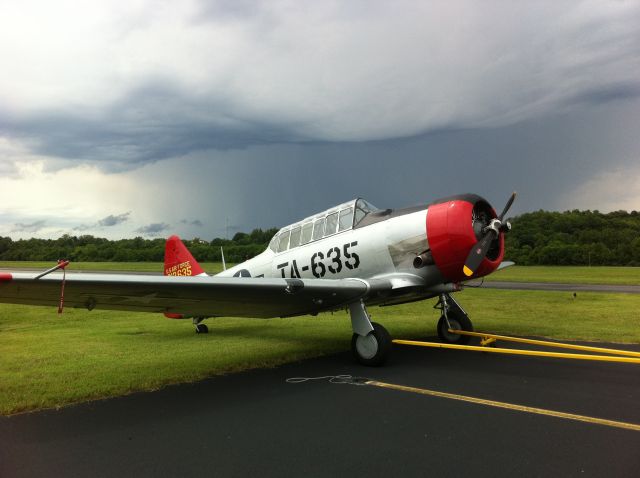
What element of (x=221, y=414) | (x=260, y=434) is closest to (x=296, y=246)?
(x=221, y=414)

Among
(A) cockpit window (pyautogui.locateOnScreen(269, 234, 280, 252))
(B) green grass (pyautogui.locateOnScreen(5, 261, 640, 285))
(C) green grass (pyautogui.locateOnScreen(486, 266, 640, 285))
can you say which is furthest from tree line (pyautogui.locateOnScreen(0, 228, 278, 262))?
(A) cockpit window (pyautogui.locateOnScreen(269, 234, 280, 252))

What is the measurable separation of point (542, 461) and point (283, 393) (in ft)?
10.2

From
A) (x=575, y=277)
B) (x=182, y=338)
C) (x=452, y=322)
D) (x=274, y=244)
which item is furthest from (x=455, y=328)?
(x=575, y=277)

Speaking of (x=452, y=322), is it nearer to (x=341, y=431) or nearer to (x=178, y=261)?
(x=341, y=431)

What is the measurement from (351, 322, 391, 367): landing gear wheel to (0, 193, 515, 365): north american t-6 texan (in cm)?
2

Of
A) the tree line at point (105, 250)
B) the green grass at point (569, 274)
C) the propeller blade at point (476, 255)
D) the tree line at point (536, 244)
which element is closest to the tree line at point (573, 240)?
the tree line at point (536, 244)

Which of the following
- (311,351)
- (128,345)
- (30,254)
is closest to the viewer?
(311,351)

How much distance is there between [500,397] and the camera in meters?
5.14

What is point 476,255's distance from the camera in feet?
22.0

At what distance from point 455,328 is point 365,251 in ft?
9.43

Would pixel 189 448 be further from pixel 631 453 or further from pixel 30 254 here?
pixel 30 254

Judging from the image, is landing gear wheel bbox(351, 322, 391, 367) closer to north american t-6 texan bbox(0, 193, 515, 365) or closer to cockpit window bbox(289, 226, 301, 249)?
north american t-6 texan bbox(0, 193, 515, 365)

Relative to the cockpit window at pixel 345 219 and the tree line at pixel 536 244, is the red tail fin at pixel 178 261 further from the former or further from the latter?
the tree line at pixel 536 244

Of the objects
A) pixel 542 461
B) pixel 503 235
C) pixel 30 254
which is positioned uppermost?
pixel 30 254
